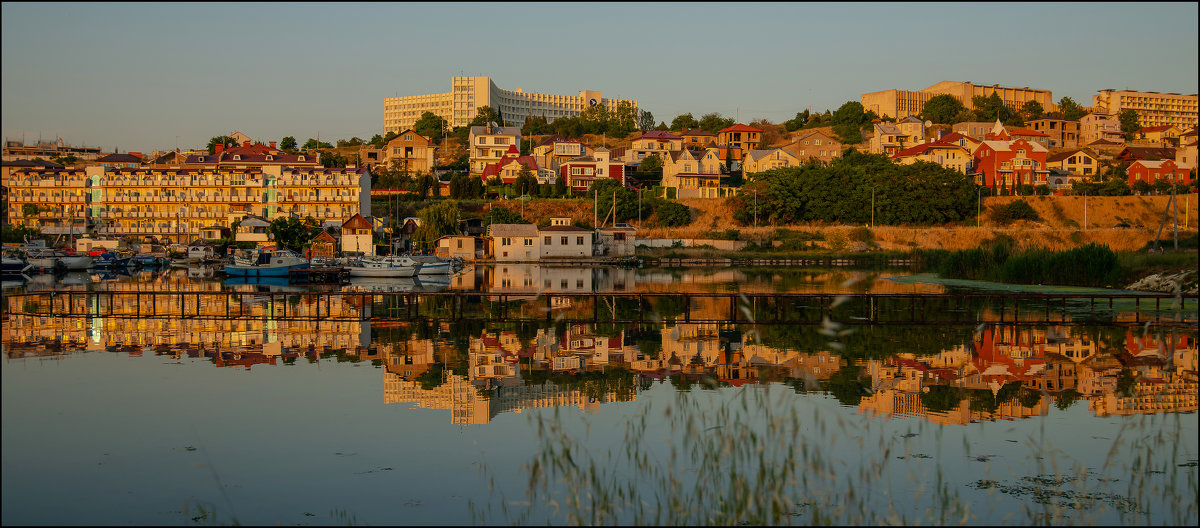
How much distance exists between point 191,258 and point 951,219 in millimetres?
63254

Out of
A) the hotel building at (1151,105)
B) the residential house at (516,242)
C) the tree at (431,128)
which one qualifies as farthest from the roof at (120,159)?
the hotel building at (1151,105)

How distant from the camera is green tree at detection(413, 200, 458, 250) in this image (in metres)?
70.4

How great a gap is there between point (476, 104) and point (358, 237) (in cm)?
8824

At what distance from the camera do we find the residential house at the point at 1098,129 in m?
127

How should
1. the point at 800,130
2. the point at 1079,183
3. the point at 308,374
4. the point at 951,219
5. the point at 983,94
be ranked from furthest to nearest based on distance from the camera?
1. the point at 983,94
2. the point at 800,130
3. the point at 1079,183
4. the point at 951,219
5. the point at 308,374

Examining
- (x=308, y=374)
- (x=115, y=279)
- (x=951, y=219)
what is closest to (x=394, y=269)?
(x=115, y=279)

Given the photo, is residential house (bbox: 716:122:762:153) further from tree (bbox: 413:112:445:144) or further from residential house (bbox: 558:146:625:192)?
tree (bbox: 413:112:445:144)

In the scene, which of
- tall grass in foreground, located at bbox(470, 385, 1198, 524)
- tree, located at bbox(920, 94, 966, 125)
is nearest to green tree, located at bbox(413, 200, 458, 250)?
tall grass in foreground, located at bbox(470, 385, 1198, 524)

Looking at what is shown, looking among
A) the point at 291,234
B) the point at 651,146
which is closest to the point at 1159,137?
the point at 651,146

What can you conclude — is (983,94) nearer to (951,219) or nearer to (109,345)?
(951,219)

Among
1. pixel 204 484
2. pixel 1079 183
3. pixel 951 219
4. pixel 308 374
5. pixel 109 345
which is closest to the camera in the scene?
pixel 204 484

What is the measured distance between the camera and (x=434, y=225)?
231 feet

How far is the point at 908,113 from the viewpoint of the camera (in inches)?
5261

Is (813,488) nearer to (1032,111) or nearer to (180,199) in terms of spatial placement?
(180,199)
